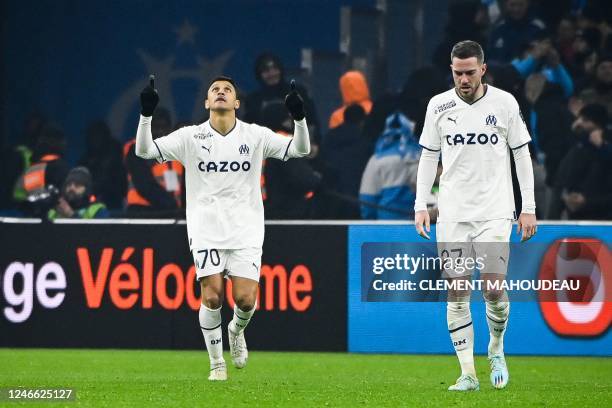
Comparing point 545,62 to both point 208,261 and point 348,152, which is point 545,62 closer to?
point 348,152

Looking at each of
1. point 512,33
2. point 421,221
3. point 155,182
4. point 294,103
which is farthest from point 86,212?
point 421,221

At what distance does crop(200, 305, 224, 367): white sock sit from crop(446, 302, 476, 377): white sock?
1.80 metres

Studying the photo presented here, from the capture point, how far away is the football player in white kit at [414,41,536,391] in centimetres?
969

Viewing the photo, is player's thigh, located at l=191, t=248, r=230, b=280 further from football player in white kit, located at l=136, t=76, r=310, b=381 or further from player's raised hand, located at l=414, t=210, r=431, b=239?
player's raised hand, located at l=414, t=210, r=431, b=239

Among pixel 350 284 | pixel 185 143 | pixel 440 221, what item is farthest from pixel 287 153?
pixel 350 284

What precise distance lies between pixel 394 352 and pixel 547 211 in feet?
9.30

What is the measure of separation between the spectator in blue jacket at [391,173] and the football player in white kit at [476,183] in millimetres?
5336

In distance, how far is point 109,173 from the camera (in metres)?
17.2

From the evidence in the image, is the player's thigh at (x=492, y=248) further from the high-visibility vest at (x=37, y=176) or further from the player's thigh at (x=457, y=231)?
the high-visibility vest at (x=37, y=176)

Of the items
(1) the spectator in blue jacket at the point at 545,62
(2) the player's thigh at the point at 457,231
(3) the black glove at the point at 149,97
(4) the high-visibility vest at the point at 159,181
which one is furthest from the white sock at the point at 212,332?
(1) the spectator in blue jacket at the point at 545,62

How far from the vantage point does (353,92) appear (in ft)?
54.3

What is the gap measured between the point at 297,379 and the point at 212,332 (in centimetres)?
87

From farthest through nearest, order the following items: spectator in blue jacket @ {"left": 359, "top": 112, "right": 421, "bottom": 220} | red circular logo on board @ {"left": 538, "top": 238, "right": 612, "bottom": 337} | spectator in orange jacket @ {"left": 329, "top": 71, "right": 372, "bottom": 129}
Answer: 1. spectator in orange jacket @ {"left": 329, "top": 71, "right": 372, "bottom": 129}
2. spectator in blue jacket @ {"left": 359, "top": 112, "right": 421, "bottom": 220}
3. red circular logo on board @ {"left": 538, "top": 238, "right": 612, "bottom": 337}

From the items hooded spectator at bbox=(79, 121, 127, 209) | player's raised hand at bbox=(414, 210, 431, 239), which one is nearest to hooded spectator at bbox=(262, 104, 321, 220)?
hooded spectator at bbox=(79, 121, 127, 209)
